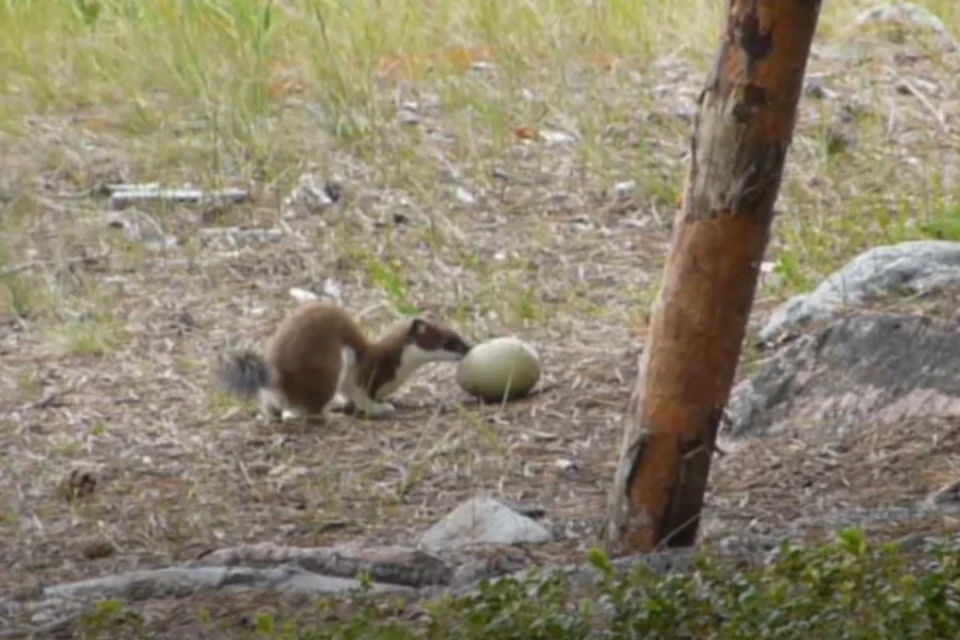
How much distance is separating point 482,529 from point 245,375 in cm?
140

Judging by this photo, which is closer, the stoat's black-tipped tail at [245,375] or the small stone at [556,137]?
the stoat's black-tipped tail at [245,375]

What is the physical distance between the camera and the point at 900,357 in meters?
6.86

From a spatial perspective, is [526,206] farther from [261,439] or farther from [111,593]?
[111,593]

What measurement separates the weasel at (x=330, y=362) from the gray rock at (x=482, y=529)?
3.83ft

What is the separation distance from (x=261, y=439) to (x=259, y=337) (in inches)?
40.7

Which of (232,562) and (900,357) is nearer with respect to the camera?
(232,562)

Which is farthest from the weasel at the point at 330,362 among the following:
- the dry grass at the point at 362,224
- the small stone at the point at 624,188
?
the small stone at the point at 624,188

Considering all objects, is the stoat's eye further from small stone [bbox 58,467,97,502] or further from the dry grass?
small stone [bbox 58,467,97,502]

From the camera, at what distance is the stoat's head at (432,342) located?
Result: 293 inches

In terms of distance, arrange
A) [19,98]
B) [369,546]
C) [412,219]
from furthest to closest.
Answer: [19,98], [412,219], [369,546]

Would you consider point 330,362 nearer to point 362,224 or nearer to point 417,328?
point 417,328

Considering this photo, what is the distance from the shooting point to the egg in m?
7.36

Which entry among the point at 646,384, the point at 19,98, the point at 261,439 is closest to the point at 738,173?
the point at 646,384

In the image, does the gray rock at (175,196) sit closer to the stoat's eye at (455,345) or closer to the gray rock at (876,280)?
the stoat's eye at (455,345)
